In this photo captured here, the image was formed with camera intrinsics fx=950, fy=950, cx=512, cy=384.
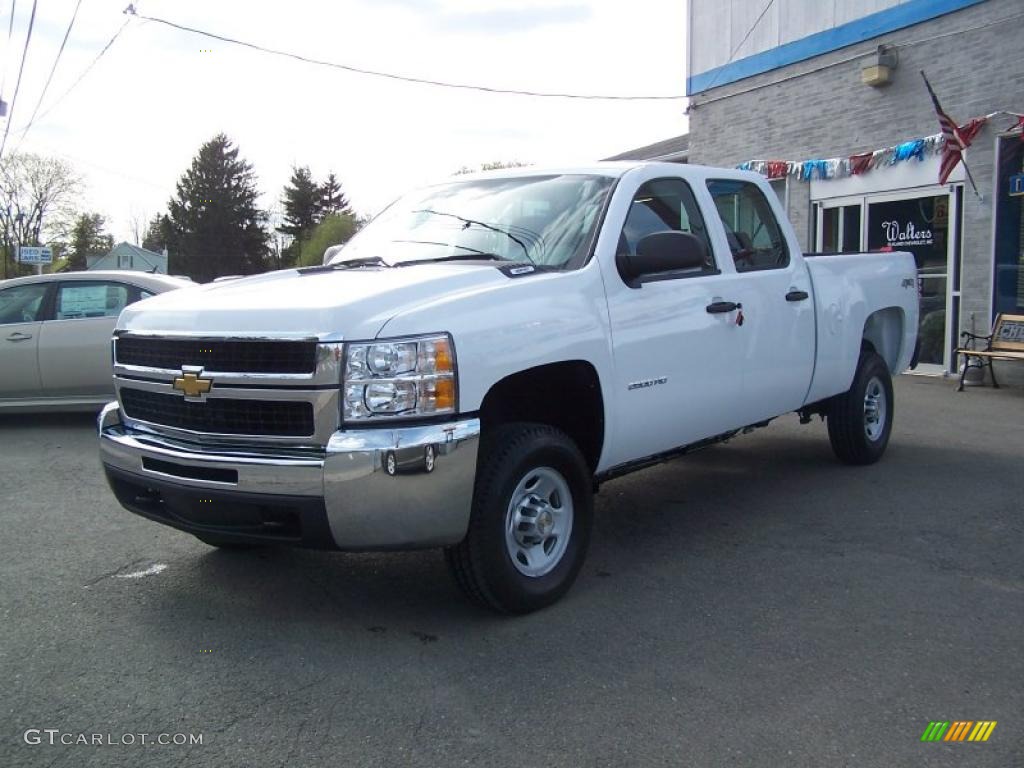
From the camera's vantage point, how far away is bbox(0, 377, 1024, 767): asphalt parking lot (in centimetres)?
309

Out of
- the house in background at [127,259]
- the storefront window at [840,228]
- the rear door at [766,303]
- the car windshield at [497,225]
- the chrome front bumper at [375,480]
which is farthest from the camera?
the house in background at [127,259]

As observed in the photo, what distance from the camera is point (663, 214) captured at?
205 inches

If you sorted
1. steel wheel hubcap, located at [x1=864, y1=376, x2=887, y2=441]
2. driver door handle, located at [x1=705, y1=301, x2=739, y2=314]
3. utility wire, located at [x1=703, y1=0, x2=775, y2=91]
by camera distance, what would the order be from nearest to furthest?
1. driver door handle, located at [x1=705, y1=301, x2=739, y2=314]
2. steel wheel hubcap, located at [x1=864, y1=376, x2=887, y2=441]
3. utility wire, located at [x1=703, y1=0, x2=775, y2=91]

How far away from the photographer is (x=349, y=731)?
10.3 feet

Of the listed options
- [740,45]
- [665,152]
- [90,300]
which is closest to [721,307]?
[90,300]

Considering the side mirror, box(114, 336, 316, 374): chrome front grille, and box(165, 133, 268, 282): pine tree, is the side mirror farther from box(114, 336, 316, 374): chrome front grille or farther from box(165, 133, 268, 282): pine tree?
box(165, 133, 268, 282): pine tree

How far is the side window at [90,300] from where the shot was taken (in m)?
9.37

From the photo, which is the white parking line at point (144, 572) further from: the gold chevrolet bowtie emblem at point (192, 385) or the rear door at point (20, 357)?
the rear door at point (20, 357)

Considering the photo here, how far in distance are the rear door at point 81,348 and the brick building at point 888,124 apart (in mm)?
9854

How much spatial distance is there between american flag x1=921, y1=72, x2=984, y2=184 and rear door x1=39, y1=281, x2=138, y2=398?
961 cm

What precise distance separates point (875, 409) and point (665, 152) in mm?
→ 13938

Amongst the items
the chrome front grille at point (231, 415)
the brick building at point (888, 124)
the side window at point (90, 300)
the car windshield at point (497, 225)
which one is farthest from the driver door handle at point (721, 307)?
the brick building at point (888, 124)

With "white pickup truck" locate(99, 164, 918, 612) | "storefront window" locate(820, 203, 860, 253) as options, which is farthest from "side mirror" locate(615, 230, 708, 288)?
"storefront window" locate(820, 203, 860, 253)
